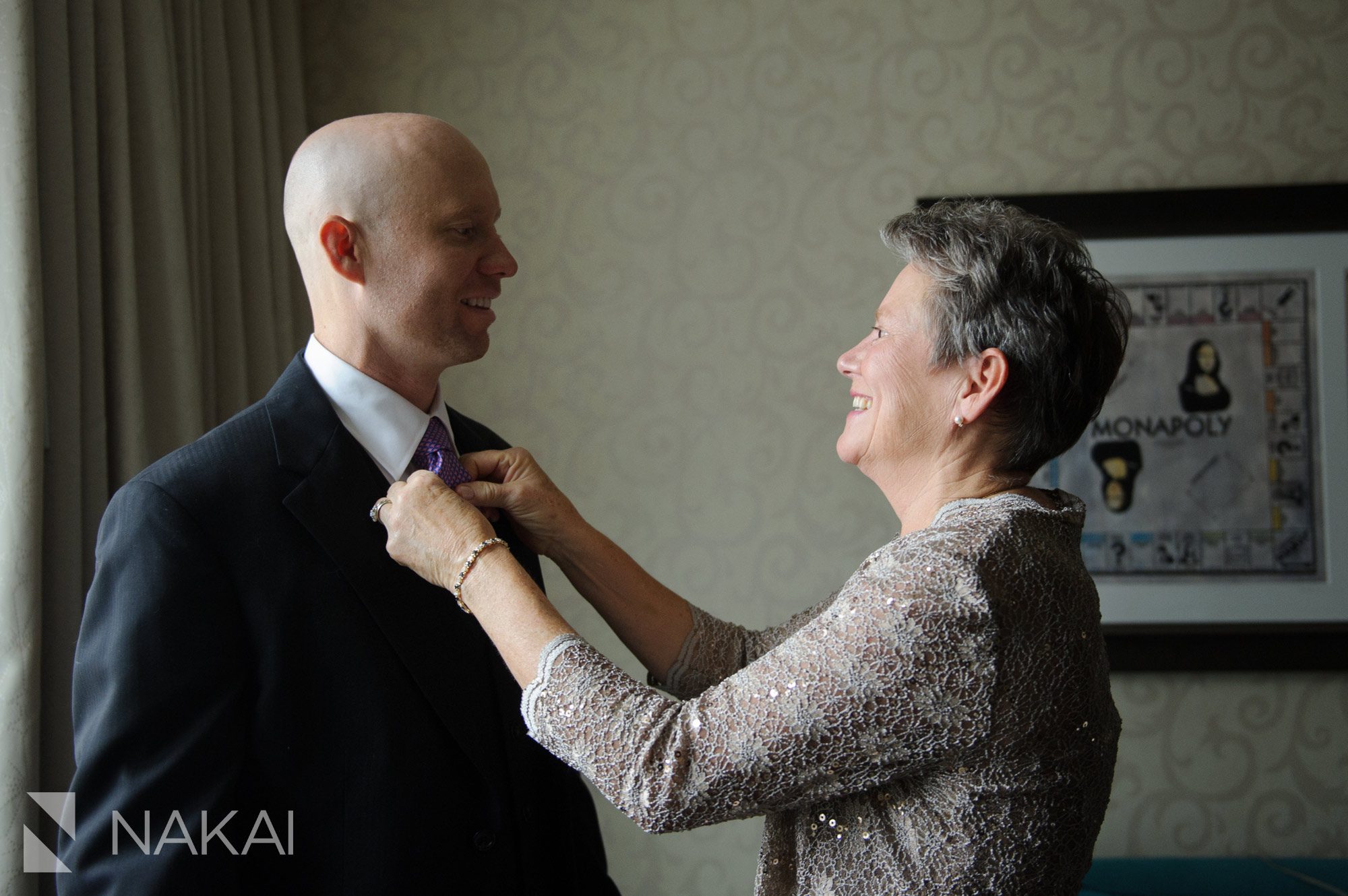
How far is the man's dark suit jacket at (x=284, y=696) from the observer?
1096 mm

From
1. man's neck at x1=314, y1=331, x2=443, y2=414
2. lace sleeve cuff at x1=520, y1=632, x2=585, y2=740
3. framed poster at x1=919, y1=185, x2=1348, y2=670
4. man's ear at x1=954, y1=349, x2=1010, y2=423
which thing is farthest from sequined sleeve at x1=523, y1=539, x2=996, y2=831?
framed poster at x1=919, y1=185, x2=1348, y2=670

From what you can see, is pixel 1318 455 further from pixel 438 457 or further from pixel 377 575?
pixel 377 575

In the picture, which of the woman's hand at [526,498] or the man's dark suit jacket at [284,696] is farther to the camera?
the woman's hand at [526,498]

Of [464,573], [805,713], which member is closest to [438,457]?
[464,573]

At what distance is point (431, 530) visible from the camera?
4.01 feet

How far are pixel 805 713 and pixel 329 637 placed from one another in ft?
1.87

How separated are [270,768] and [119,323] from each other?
1014 millimetres

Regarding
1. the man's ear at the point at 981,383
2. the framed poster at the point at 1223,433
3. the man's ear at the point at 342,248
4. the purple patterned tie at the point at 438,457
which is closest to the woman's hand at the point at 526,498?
the purple patterned tie at the point at 438,457

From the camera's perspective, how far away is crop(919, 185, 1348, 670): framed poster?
2449mm

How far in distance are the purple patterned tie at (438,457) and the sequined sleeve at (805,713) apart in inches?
14.4

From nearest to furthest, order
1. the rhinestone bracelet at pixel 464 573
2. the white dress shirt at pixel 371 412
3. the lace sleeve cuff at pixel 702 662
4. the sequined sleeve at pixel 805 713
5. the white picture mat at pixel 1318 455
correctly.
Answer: the sequined sleeve at pixel 805 713
the rhinestone bracelet at pixel 464 573
the white dress shirt at pixel 371 412
the lace sleeve cuff at pixel 702 662
the white picture mat at pixel 1318 455

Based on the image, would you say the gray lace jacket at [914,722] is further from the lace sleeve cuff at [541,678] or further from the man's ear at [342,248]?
the man's ear at [342,248]

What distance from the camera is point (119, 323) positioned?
1.80 meters

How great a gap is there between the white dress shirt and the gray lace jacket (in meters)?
0.39
